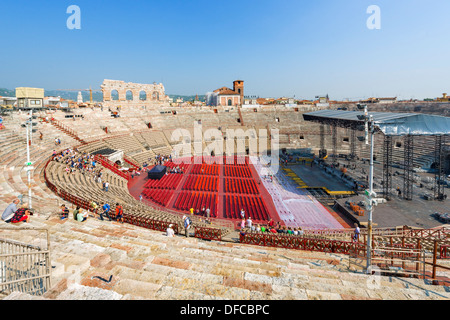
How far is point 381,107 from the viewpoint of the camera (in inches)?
2667

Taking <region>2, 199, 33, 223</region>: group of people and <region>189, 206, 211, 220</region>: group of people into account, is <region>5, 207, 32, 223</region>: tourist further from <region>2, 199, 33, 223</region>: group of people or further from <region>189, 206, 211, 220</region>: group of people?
<region>189, 206, 211, 220</region>: group of people

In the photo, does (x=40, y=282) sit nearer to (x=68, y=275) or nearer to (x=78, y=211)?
(x=68, y=275)

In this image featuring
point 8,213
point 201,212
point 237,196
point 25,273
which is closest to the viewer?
point 25,273

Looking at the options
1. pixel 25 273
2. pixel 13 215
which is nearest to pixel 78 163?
pixel 13 215

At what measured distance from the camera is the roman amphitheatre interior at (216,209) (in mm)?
6352

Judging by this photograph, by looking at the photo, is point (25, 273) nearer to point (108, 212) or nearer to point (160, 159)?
point (108, 212)

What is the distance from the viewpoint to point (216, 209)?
23.3 metres

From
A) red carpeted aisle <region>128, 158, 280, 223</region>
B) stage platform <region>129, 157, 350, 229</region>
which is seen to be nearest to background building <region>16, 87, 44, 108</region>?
red carpeted aisle <region>128, 158, 280, 223</region>

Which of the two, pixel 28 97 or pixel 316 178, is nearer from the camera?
pixel 316 178

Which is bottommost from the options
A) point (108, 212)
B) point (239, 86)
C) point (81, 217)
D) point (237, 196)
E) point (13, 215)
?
point (237, 196)

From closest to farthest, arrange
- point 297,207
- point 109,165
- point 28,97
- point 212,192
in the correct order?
point 297,207
point 212,192
point 109,165
point 28,97

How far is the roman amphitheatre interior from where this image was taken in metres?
6.35
